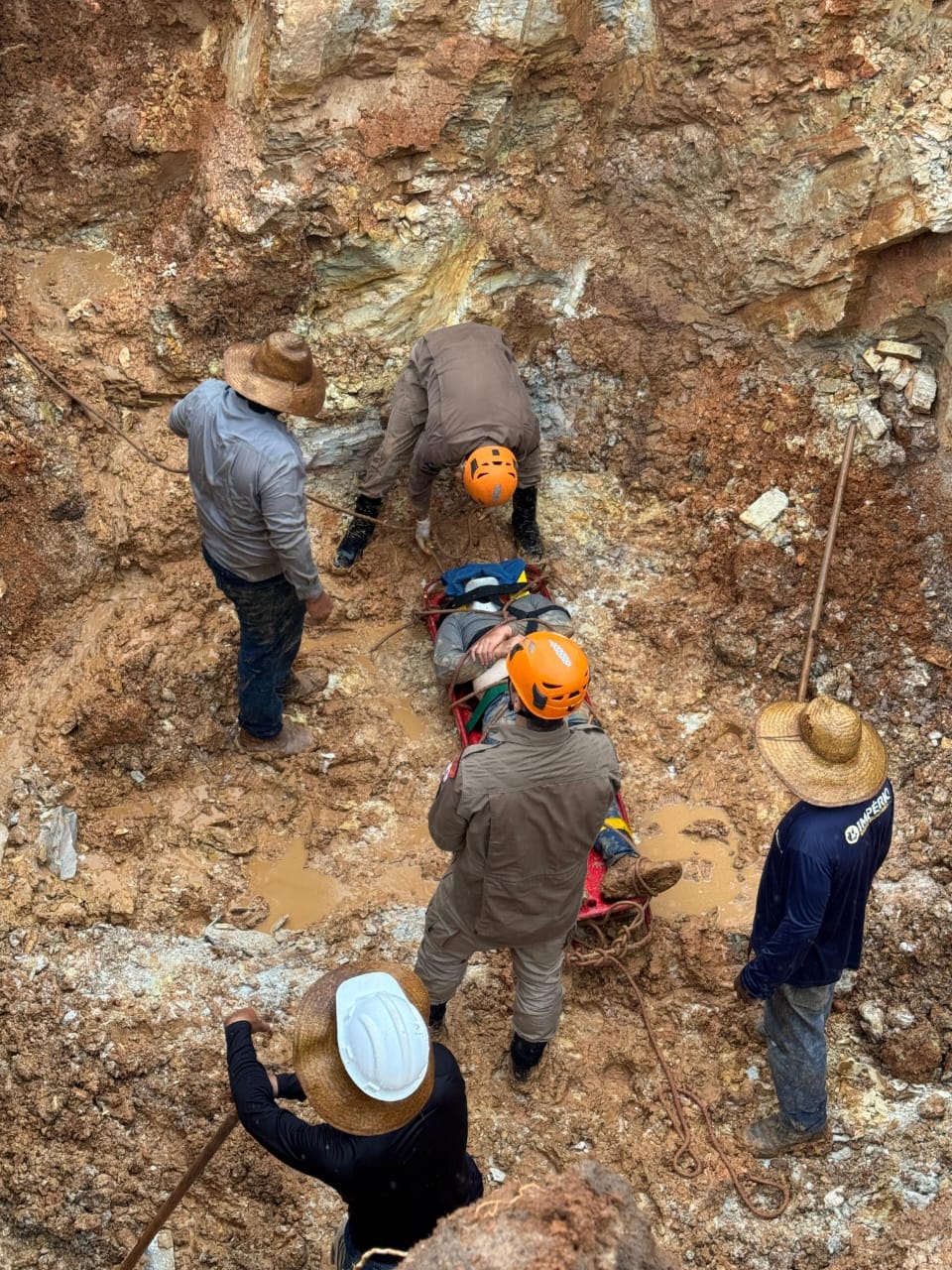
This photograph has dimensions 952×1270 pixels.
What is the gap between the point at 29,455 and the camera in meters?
5.54

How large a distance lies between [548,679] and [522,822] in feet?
1.75

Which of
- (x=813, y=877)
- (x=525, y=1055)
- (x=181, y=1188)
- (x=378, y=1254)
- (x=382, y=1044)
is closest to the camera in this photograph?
(x=382, y=1044)

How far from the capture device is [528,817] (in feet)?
11.9

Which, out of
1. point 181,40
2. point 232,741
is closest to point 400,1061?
point 232,741

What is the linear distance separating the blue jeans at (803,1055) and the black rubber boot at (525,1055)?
923mm

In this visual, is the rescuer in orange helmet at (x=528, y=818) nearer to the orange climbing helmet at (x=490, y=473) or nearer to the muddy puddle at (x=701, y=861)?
the muddy puddle at (x=701, y=861)

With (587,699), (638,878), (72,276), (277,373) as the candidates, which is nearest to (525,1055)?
(638,878)

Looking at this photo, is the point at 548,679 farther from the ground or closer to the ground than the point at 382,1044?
farther from the ground

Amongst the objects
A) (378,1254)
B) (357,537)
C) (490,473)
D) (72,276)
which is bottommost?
(357,537)

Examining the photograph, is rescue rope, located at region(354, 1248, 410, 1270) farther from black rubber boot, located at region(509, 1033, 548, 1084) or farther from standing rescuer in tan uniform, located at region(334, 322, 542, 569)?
standing rescuer in tan uniform, located at region(334, 322, 542, 569)

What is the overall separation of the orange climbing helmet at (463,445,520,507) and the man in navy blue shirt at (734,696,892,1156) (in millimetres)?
2094

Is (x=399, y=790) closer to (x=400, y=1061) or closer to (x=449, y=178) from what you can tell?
(x=400, y=1061)

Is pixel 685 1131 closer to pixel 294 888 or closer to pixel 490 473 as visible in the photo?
pixel 294 888

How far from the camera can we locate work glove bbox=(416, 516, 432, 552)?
20.5ft
